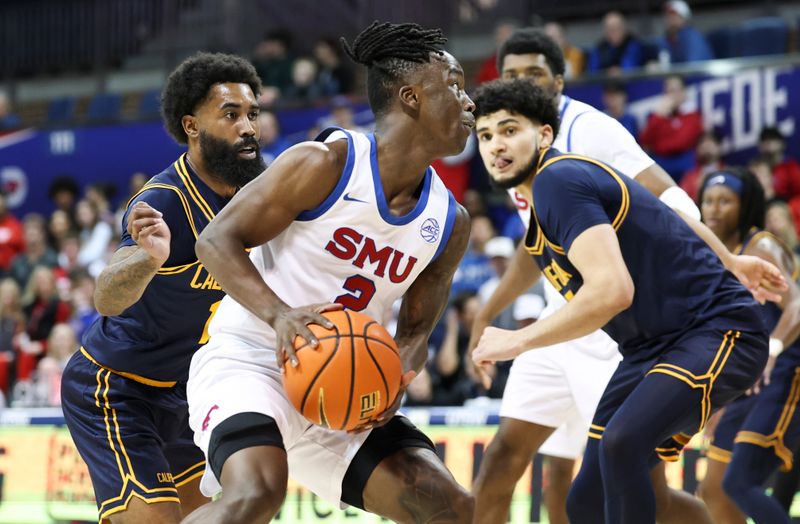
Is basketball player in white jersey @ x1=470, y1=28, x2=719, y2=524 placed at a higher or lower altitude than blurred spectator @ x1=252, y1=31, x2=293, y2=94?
higher

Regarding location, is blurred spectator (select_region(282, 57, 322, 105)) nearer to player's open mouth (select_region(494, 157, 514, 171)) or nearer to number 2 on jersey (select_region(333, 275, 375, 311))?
player's open mouth (select_region(494, 157, 514, 171))

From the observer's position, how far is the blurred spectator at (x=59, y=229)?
48.4 feet

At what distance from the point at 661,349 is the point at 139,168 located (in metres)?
11.9

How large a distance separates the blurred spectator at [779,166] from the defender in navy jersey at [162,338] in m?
7.52

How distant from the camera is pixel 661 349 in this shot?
15.2ft

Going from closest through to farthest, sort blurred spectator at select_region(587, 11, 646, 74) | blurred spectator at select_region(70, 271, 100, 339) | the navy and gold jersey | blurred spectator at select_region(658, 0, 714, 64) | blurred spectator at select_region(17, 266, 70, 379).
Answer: the navy and gold jersey < blurred spectator at select_region(17, 266, 70, 379) < blurred spectator at select_region(70, 271, 100, 339) < blurred spectator at select_region(658, 0, 714, 64) < blurred spectator at select_region(587, 11, 646, 74)

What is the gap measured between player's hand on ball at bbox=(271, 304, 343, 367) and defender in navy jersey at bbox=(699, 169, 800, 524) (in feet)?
9.89

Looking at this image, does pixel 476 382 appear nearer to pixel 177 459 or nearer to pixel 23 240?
pixel 177 459

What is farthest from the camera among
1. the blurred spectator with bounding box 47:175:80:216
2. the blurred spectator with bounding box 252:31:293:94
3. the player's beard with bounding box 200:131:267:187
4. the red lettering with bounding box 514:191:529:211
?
the blurred spectator with bounding box 252:31:293:94

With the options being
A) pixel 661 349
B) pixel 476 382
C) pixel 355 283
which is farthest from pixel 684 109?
pixel 355 283

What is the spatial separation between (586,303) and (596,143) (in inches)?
69.9

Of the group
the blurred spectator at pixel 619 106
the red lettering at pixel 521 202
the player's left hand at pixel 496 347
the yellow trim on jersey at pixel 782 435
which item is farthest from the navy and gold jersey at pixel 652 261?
the blurred spectator at pixel 619 106

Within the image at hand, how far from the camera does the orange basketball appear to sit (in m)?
3.76

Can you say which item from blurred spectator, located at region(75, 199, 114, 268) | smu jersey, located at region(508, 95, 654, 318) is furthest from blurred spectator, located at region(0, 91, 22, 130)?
smu jersey, located at region(508, 95, 654, 318)
